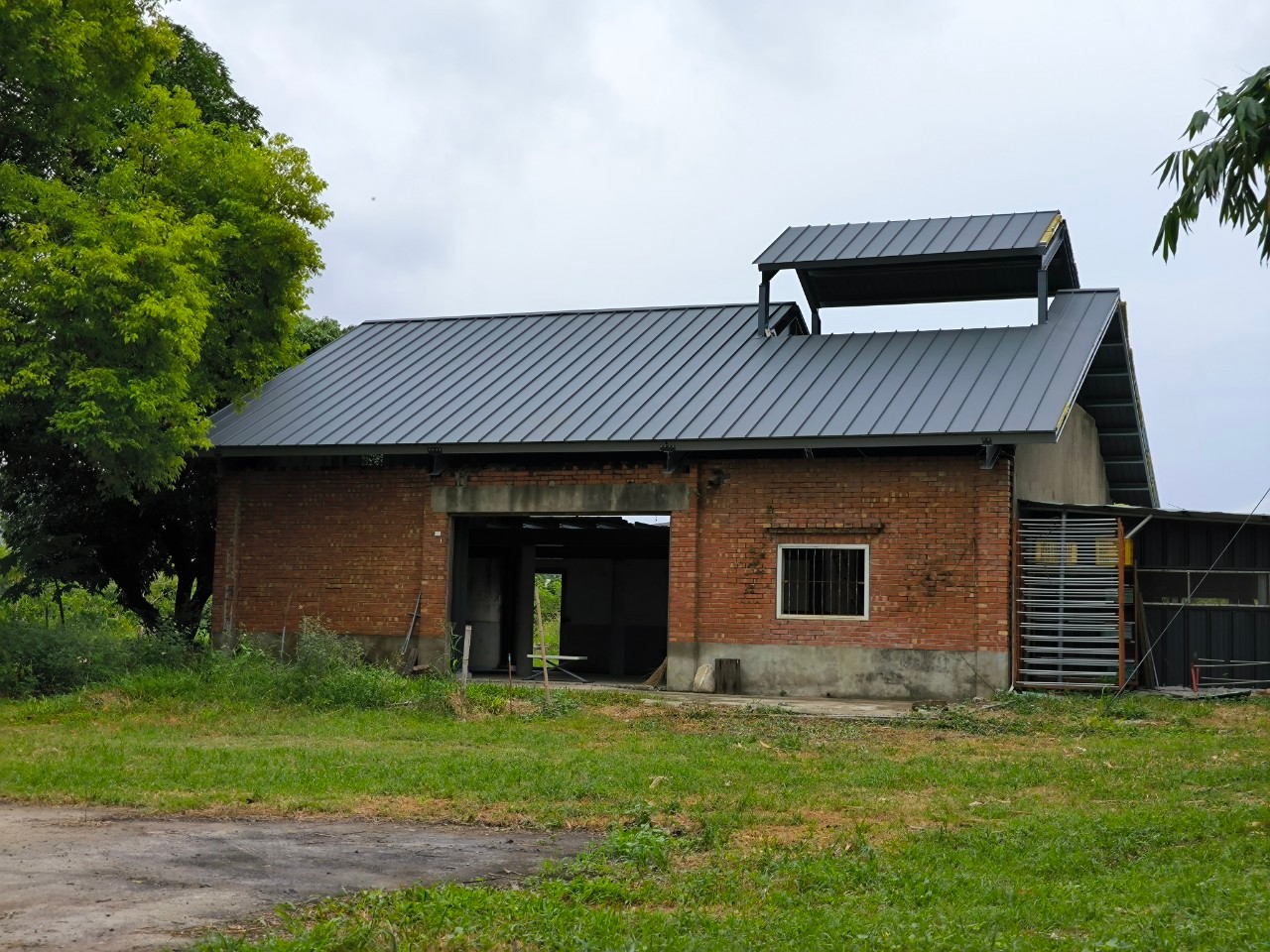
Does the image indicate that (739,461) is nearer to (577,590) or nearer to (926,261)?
(926,261)

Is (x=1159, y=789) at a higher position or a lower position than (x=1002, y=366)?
lower

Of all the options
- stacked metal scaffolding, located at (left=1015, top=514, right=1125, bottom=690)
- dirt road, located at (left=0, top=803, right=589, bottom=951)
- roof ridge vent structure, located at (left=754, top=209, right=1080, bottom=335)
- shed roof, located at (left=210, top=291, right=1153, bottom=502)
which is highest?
roof ridge vent structure, located at (left=754, top=209, right=1080, bottom=335)

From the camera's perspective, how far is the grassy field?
21.9 ft

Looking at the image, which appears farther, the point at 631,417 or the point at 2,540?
the point at 2,540

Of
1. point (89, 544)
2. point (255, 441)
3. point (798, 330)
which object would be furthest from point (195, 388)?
point (798, 330)

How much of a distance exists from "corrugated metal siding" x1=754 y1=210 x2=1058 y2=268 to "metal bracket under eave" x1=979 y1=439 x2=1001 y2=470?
467 centimetres

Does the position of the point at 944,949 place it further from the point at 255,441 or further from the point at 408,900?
the point at 255,441

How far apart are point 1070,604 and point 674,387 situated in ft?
23.1

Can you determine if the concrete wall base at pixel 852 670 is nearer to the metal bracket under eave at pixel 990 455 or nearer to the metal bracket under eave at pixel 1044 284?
the metal bracket under eave at pixel 990 455

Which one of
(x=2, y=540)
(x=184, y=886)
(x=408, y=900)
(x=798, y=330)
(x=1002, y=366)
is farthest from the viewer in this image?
(x=2, y=540)

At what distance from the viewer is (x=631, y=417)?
21859mm

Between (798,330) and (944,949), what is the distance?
2009 cm

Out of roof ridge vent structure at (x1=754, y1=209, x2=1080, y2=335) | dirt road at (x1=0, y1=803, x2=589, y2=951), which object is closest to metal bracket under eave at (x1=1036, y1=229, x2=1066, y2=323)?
roof ridge vent structure at (x1=754, y1=209, x2=1080, y2=335)

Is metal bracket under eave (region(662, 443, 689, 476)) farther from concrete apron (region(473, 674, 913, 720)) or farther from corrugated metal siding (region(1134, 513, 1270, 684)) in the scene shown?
corrugated metal siding (region(1134, 513, 1270, 684))
